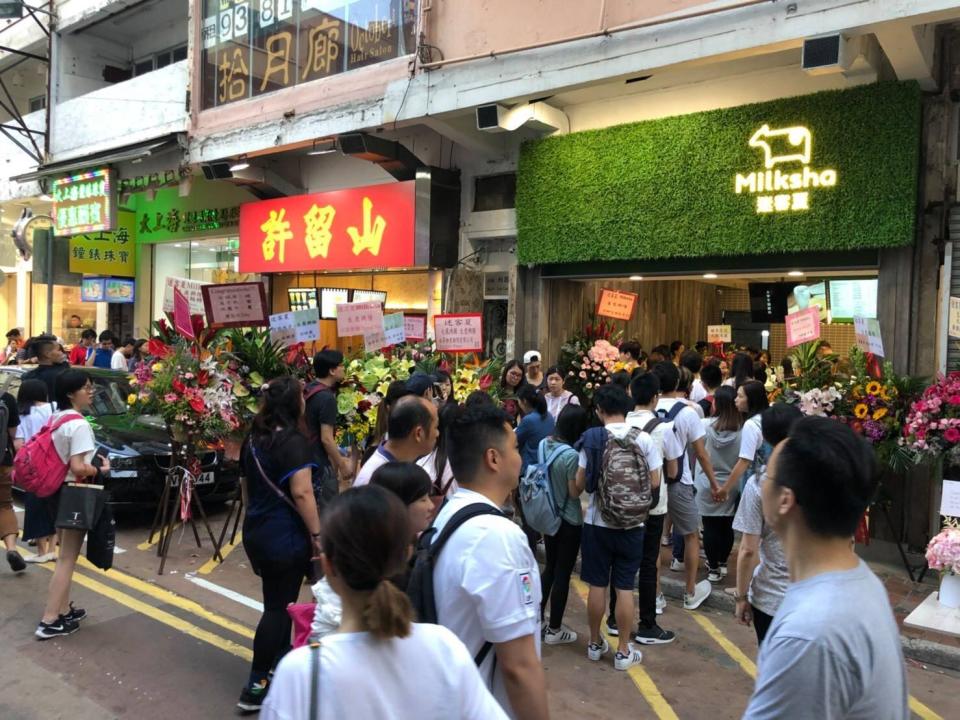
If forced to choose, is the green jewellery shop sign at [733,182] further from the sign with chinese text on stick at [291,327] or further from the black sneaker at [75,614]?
the black sneaker at [75,614]

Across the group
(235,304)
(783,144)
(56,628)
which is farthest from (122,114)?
(783,144)

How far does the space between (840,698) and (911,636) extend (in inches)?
180

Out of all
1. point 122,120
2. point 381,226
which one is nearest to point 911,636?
point 381,226

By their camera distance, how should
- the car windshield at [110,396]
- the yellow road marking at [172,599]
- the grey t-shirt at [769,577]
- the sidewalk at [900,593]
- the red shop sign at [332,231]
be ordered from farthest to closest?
the red shop sign at [332,231] < the car windshield at [110,396] < the yellow road marking at [172,599] < the sidewalk at [900,593] < the grey t-shirt at [769,577]

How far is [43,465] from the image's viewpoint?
492cm

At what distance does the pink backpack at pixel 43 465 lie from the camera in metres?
4.90

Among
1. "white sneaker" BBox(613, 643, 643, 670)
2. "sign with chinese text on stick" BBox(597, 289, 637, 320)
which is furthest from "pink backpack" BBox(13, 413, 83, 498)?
"sign with chinese text on stick" BBox(597, 289, 637, 320)

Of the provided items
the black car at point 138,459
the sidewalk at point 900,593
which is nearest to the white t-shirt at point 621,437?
the sidewalk at point 900,593

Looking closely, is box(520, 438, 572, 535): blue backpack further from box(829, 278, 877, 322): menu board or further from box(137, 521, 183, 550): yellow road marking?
box(829, 278, 877, 322): menu board

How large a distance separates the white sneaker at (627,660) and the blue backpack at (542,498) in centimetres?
88

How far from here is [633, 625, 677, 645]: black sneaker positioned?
5.21 meters

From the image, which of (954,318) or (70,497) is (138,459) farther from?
(954,318)

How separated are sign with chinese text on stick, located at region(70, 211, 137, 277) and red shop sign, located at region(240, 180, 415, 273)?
5412 mm

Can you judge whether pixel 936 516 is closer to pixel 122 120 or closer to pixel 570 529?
pixel 570 529
